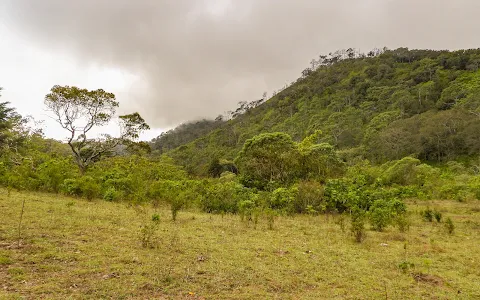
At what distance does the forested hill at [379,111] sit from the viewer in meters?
44.4

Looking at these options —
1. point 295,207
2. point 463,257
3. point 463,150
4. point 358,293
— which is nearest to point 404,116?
point 463,150

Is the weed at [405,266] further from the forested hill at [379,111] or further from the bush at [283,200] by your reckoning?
the forested hill at [379,111]

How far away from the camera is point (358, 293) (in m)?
5.38

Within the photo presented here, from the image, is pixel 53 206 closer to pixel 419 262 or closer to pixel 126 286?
pixel 126 286

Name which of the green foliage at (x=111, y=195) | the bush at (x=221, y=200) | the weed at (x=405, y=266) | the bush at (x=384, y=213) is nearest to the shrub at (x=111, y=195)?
the green foliage at (x=111, y=195)

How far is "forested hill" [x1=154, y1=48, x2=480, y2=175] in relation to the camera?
44.4 metres

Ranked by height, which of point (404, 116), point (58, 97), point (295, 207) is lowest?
point (295, 207)

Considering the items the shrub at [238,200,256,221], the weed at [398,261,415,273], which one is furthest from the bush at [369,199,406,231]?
the weed at [398,261,415,273]

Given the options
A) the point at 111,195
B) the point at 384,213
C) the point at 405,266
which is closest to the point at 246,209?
the point at 384,213

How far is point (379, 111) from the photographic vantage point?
62750mm

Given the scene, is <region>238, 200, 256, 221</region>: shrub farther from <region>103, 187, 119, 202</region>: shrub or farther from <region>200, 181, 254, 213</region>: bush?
<region>103, 187, 119, 202</region>: shrub

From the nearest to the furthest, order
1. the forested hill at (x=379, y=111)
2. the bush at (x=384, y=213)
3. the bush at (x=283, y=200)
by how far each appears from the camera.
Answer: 1. the bush at (x=384, y=213)
2. the bush at (x=283, y=200)
3. the forested hill at (x=379, y=111)

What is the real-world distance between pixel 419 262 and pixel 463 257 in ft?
5.35

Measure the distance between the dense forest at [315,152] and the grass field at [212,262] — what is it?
181cm
